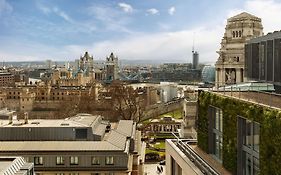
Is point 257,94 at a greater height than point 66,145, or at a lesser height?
greater

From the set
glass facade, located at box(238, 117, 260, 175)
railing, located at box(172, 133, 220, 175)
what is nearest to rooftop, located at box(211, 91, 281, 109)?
glass facade, located at box(238, 117, 260, 175)

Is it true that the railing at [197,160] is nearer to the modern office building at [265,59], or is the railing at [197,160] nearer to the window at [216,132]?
the window at [216,132]

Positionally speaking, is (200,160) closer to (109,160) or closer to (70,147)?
Result: (109,160)

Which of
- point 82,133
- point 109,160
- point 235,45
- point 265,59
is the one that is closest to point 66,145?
point 82,133

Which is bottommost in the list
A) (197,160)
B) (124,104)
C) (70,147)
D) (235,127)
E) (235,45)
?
(124,104)

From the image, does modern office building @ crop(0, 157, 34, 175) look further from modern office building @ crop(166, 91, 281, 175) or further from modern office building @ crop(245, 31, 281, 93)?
modern office building @ crop(245, 31, 281, 93)
